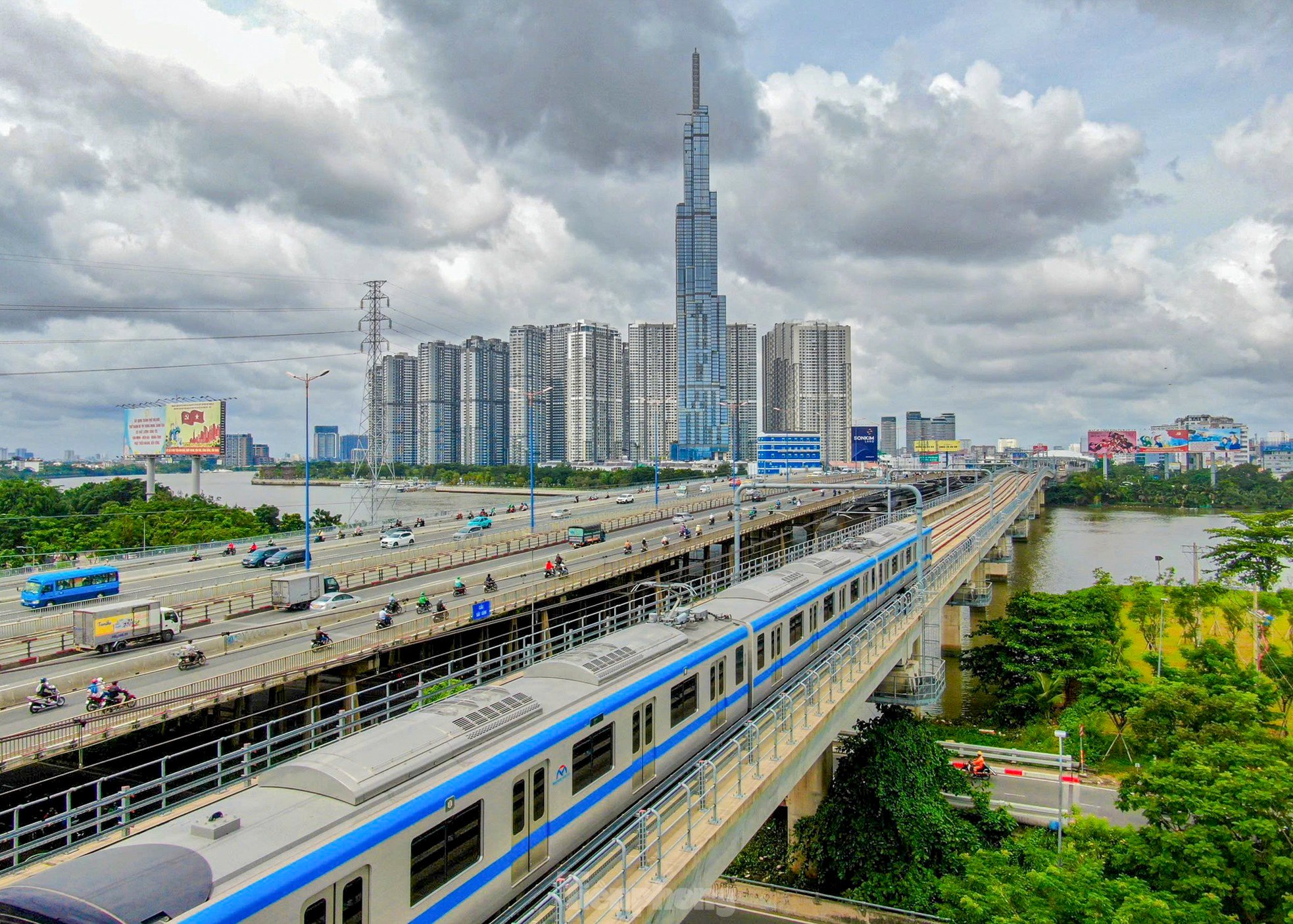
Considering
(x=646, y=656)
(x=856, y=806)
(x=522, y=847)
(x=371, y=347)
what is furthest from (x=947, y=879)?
(x=371, y=347)

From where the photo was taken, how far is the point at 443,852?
8414 millimetres

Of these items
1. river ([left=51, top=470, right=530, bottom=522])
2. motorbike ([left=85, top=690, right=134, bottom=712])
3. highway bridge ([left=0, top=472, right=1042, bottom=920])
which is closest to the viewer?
highway bridge ([left=0, top=472, right=1042, bottom=920])

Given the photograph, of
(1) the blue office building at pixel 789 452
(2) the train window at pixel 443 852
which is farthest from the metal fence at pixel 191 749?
(1) the blue office building at pixel 789 452

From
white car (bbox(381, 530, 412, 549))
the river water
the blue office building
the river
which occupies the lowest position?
the river water

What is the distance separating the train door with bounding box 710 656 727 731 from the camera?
14.4 metres

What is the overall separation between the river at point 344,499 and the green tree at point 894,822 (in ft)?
222

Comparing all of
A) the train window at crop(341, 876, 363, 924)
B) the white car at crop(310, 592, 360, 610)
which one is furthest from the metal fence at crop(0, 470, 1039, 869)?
the white car at crop(310, 592, 360, 610)

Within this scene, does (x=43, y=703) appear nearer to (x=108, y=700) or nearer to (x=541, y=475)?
(x=108, y=700)

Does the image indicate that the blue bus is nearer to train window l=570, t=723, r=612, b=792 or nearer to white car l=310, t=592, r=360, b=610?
white car l=310, t=592, r=360, b=610

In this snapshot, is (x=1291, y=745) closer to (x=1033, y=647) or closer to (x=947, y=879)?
(x=947, y=879)

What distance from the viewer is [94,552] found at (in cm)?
4694

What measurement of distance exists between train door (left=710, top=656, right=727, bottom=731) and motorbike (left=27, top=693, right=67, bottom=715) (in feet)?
50.9

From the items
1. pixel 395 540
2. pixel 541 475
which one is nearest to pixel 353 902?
pixel 395 540

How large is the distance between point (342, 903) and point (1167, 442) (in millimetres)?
229668
